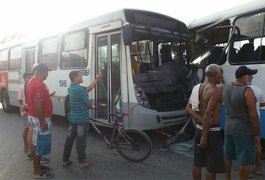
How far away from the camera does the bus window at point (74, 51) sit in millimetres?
9000

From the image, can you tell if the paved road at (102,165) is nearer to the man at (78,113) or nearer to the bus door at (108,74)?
the man at (78,113)

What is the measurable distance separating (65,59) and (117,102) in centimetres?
266

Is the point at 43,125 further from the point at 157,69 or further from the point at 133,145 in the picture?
the point at 157,69

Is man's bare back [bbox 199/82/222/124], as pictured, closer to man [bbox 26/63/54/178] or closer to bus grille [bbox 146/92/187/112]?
man [bbox 26/63/54/178]

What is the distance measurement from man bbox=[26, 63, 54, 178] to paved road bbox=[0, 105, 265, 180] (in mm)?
300

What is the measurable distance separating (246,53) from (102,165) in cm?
350

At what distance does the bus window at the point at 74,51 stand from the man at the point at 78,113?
9.37 ft

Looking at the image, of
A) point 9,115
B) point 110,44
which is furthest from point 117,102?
point 9,115

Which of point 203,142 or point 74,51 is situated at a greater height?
point 74,51

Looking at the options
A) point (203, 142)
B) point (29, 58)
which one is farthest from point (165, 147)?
point (29, 58)

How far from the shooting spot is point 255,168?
226 inches

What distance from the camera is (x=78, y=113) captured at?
6086 mm

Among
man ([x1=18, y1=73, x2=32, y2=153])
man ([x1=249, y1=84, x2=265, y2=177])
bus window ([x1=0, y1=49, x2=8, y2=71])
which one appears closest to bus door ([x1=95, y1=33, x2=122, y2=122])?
man ([x1=18, y1=73, x2=32, y2=153])

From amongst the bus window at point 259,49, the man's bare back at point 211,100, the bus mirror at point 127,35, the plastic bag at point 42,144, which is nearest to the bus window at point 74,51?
the bus mirror at point 127,35
